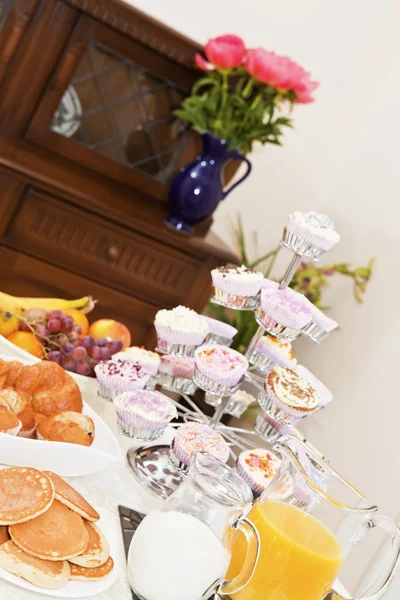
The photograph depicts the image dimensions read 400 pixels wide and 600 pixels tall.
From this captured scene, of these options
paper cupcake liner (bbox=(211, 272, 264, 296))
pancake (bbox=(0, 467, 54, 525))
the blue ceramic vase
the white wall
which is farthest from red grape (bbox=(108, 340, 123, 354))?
the white wall

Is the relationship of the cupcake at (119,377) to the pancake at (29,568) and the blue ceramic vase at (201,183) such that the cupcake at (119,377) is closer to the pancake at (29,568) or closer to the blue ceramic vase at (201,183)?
the pancake at (29,568)

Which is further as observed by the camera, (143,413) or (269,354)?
(269,354)

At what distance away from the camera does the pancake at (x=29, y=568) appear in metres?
0.77

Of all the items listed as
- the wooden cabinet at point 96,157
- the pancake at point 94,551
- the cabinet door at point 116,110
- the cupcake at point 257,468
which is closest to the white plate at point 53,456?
the pancake at point 94,551

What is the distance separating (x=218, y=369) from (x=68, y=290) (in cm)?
151

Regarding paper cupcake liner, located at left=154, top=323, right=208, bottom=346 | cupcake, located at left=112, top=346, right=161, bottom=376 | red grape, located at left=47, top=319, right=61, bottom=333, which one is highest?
paper cupcake liner, located at left=154, top=323, right=208, bottom=346

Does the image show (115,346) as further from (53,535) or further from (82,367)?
(53,535)

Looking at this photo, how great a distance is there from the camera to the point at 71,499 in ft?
2.85

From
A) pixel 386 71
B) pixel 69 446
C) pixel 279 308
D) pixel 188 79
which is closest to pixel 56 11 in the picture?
pixel 188 79

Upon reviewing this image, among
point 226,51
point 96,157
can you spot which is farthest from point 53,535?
point 96,157

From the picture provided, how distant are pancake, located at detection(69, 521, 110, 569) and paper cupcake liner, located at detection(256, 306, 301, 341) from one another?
50 centimetres

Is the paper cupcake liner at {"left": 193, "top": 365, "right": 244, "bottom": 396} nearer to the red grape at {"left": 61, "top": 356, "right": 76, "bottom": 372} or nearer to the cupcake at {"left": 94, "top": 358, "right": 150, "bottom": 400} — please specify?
the cupcake at {"left": 94, "top": 358, "right": 150, "bottom": 400}

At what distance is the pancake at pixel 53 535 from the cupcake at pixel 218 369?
42 cm

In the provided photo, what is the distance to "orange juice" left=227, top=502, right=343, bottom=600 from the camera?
0.88 meters
